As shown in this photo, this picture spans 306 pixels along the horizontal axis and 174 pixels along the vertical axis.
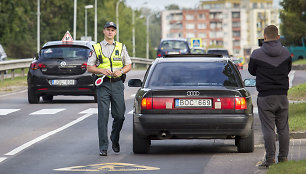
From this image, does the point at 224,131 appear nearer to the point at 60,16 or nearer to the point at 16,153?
the point at 16,153

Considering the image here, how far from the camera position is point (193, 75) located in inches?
489

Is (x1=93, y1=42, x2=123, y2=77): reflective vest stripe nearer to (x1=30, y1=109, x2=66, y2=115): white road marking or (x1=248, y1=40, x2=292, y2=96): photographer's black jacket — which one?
(x1=248, y1=40, x2=292, y2=96): photographer's black jacket

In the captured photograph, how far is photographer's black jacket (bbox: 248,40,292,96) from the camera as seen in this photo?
10617 mm

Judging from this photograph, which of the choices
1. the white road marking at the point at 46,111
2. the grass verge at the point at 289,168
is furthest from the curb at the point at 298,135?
the white road marking at the point at 46,111

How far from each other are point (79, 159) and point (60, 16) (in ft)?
Answer: 292

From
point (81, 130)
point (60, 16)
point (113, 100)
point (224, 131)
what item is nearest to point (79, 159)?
point (113, 100)

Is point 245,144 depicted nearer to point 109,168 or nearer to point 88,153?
point 88,153

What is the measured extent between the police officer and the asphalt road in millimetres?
497

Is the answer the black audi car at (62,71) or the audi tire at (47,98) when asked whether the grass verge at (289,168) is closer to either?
the black audi car at (62,71)

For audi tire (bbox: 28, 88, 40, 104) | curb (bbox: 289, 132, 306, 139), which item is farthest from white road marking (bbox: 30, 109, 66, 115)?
curb (bbox: 289, 132, 306, 139)

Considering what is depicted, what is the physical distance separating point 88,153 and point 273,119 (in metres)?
3.24

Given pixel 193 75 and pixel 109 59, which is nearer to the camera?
pixel 193 75

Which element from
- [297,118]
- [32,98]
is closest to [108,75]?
[297,118]

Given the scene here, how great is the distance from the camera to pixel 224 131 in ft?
38.9
